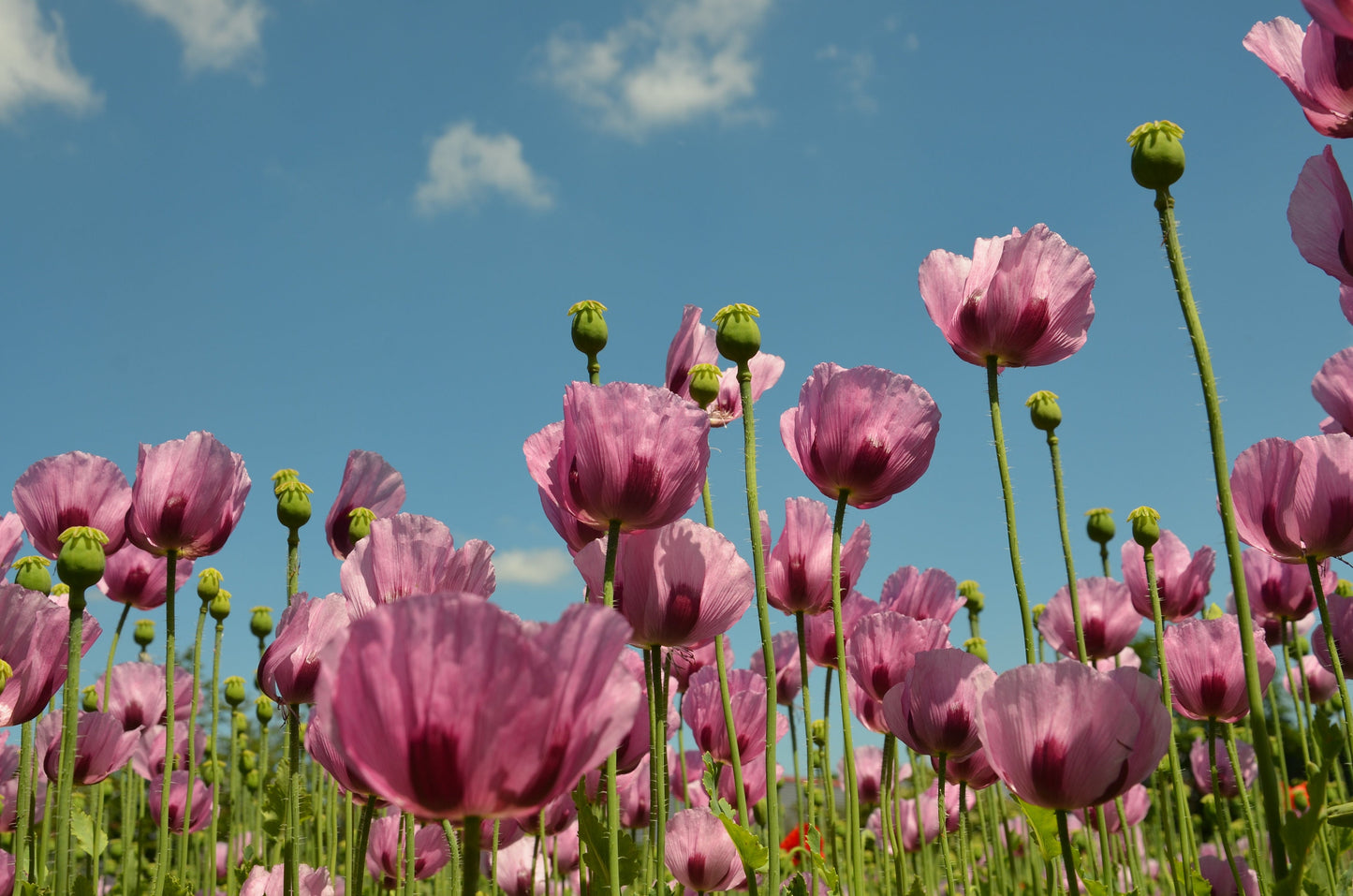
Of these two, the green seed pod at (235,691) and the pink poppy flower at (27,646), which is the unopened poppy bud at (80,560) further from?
the green seed pod at (235,691)

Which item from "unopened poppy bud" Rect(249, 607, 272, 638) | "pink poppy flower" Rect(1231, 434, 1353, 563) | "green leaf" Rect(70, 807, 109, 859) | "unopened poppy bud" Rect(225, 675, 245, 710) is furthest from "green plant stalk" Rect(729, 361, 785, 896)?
"unopened poppy bud" Rect(225, 675, 245, 710)

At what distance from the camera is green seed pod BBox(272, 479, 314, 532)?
2.73m

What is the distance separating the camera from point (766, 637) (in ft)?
6.13

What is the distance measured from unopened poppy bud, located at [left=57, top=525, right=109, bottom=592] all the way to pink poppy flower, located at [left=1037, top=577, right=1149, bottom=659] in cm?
351

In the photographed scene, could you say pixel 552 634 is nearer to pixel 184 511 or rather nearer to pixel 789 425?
pixel 789 425

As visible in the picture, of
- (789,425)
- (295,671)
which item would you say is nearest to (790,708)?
(789,425)

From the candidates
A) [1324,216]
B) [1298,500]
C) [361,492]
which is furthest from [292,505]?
[1298,500]

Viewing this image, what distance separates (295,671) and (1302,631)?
5072 millimetres

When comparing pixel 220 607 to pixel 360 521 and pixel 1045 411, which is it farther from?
pixel 1045 411

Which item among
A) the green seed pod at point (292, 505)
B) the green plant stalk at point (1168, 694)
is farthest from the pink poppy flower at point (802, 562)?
the green seed pod at point (292, 505)

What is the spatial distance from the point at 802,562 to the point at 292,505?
1.44 m

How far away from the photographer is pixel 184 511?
8.49ft

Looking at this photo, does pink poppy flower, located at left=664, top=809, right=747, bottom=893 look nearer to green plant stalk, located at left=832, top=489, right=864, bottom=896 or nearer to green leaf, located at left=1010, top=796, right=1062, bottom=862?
green plant stalk, located at left=832, top=489, right=864, bottom=896

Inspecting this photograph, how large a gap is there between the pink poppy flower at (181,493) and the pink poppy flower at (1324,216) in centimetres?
249
